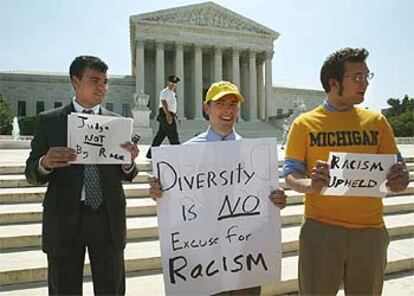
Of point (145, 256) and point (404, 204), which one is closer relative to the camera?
point (145, 256)

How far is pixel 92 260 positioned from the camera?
9.40 feet

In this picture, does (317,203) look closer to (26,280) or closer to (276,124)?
(26,280)

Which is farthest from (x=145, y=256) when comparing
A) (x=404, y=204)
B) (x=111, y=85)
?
(x=111, y=85)

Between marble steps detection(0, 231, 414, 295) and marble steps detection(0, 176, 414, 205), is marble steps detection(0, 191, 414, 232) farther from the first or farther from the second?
marble steps detection(0, 231, 414, 295)

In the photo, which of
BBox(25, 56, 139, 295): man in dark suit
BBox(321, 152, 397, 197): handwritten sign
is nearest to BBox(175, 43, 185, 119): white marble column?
BBox(25, 56, 139, 295): man in dark suit

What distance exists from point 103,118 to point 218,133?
0.83 meters

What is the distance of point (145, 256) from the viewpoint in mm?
4445

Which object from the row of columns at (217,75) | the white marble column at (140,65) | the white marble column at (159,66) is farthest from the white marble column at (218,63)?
the white marble column at (140,65)

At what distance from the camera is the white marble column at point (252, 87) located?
5617 centimetres

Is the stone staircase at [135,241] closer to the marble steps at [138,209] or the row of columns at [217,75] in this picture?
the marble steps at [138,209]

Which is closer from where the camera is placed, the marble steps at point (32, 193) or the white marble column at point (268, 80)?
the marble steps at point (32, 193)

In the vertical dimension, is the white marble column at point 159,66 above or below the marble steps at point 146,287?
above

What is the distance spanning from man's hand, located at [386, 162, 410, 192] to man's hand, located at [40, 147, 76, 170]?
6.80 feet

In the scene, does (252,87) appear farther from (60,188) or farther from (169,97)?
(60,188)
